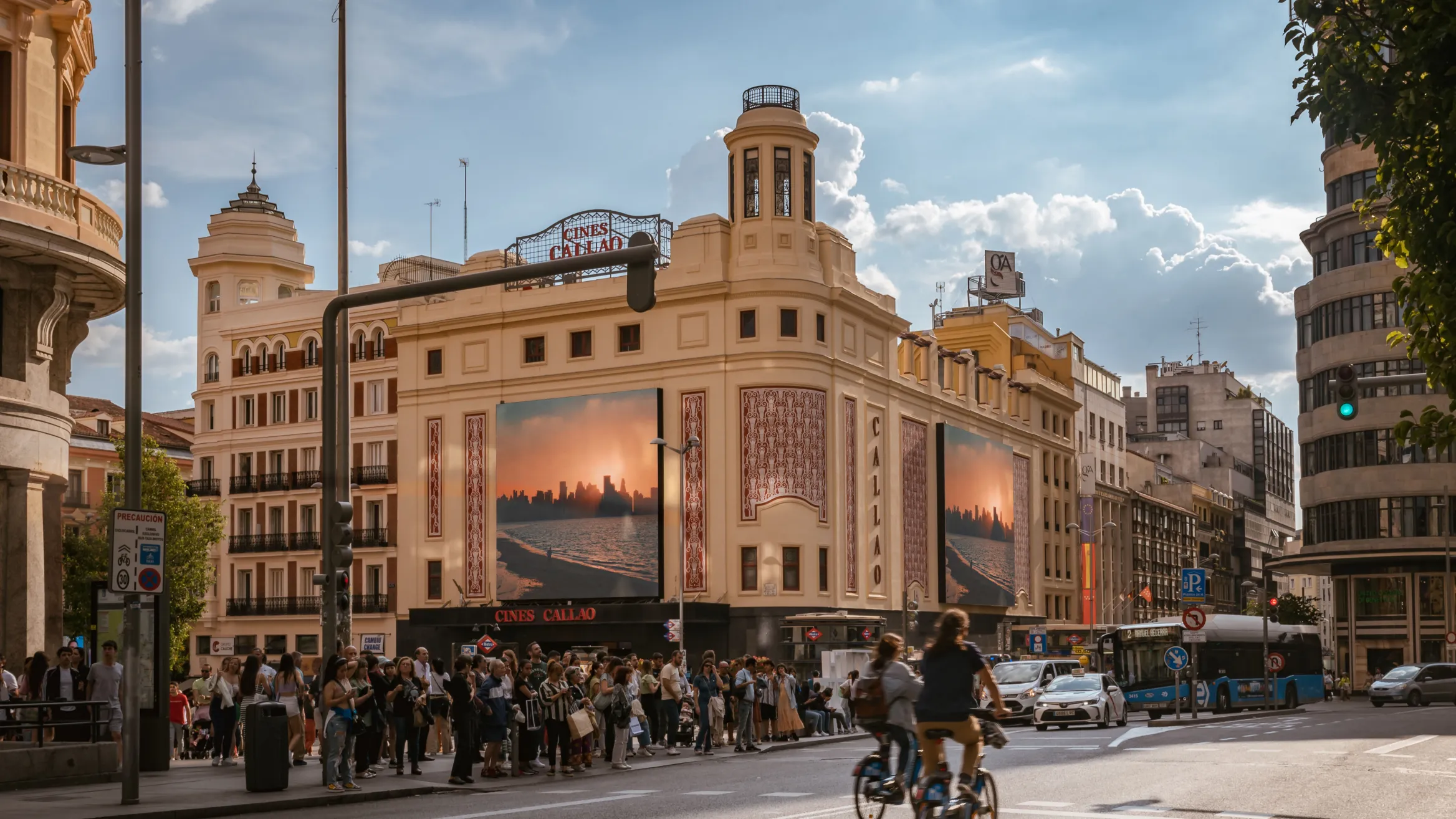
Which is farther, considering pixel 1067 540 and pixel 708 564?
pixel 1067 540

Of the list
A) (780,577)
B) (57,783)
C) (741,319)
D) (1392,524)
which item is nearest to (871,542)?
(780,577)

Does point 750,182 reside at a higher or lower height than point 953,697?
higher

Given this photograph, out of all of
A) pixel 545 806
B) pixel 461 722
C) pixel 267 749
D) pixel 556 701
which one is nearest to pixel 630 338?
pixel 556 701

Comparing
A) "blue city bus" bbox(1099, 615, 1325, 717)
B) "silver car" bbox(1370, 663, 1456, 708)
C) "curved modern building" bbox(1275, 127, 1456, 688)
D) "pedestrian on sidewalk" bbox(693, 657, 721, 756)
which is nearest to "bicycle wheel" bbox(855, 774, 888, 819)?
"pedestrian on sidewalk" bbox(693, 657, 721, 756)

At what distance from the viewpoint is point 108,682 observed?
2252 cm

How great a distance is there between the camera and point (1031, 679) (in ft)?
146

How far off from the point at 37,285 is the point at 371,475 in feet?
161

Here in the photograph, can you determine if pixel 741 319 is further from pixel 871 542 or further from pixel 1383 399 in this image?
pixel 1383 399

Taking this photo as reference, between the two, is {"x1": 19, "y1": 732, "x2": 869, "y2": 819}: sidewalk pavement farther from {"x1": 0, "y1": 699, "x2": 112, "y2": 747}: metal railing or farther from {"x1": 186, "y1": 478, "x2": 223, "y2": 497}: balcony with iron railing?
{"x1": 186, "y1": 478, "x2": 223, "y2": 497}: balcony with iron railing

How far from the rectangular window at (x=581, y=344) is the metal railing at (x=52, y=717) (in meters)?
42.7

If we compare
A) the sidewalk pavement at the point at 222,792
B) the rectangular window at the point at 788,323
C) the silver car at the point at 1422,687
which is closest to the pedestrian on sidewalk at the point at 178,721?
the sidewalk pavement at the point at 222,792

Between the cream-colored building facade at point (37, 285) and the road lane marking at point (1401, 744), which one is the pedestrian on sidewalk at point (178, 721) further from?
the road lane marking at point (1401, 744)

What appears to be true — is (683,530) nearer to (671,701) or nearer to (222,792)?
(671,701)

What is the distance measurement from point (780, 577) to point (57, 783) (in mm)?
42025
